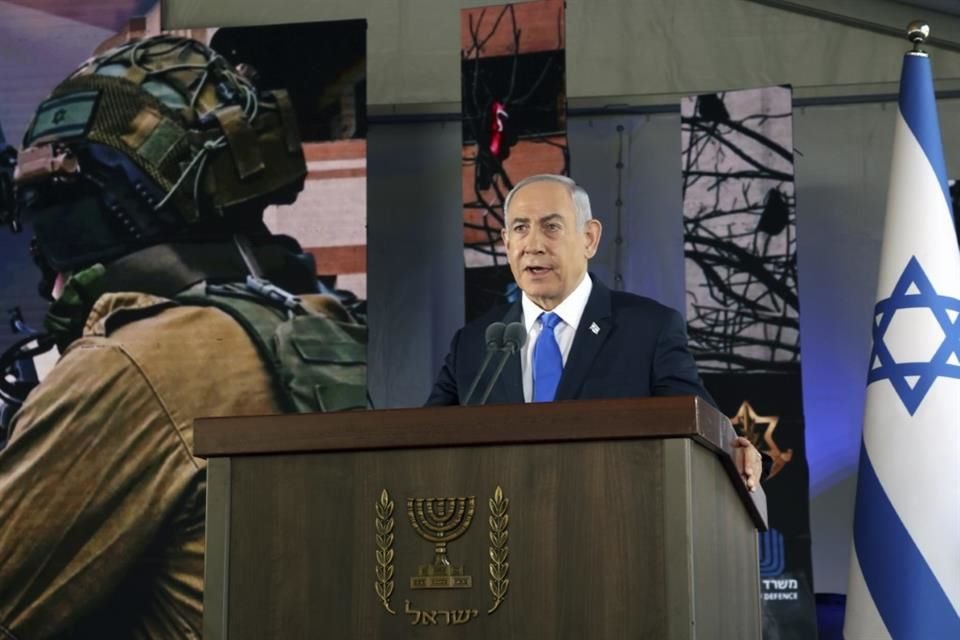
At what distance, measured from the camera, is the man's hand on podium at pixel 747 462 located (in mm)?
2137

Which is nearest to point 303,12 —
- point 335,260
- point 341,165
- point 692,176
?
point 341,165

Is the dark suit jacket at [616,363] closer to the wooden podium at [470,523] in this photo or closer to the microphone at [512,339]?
the microphone at [512,339]

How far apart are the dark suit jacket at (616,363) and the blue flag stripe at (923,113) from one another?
1.59 m

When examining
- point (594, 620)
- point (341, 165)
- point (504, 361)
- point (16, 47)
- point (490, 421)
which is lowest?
point (594, 620)

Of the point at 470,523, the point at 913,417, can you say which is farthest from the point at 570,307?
the point at 913,417

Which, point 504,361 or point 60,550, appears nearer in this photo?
point 504,361

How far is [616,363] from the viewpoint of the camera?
8.44 ft

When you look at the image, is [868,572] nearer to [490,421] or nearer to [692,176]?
[692,176]

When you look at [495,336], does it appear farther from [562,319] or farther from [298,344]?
[298,344]

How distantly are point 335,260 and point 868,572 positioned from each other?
208cm

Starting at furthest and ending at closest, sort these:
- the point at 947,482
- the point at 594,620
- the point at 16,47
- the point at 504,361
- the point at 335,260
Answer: the point at 16,47 < the point at 335,260 < the point at 947,482 < the point at 504,361 < the point at 594,620

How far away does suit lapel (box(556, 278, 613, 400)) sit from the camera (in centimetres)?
253

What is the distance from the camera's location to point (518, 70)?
15.6 feet

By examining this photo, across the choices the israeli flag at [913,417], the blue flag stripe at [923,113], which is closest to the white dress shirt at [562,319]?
the israeli flag at [913,417]
